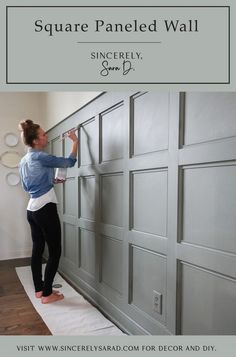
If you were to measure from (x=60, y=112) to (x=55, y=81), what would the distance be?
185cm

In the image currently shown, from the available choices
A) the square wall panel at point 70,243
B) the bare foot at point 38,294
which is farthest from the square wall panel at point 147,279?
the square wall panel at point 70,243

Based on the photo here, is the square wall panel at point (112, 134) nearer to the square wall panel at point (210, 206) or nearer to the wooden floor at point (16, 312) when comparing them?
the square wall panel at point (210, 206)

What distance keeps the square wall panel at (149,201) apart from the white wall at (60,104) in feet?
2.49

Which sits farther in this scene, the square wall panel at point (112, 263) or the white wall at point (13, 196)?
the white wall at point (13, 196)

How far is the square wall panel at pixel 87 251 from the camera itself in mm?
2176

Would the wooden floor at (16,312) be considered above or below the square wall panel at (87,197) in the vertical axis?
below

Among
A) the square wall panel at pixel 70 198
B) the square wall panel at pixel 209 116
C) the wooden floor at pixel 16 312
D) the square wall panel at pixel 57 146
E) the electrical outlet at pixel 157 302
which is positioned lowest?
the wooden floor at pixel 16 312

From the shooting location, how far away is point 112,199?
1867 mm

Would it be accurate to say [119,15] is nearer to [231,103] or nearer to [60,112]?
[231,103]

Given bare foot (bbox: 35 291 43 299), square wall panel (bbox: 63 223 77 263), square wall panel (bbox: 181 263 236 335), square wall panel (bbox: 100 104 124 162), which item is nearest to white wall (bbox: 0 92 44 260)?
Result: square wall panel (bbox: 63 223 77 263)

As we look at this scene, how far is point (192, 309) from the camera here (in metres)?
1.22

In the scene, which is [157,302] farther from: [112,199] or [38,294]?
[38,294]

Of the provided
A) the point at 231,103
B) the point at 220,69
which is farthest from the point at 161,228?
the point at 220,69

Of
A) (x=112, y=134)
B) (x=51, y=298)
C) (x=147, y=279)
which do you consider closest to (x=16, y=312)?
(x=51, y=298)
